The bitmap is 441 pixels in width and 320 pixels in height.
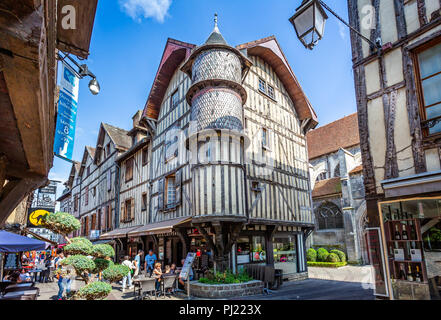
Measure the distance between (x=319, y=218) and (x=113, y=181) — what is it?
45.5 feet

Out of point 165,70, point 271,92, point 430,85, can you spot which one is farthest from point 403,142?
point 165,70

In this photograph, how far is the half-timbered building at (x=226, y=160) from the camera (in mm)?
8719

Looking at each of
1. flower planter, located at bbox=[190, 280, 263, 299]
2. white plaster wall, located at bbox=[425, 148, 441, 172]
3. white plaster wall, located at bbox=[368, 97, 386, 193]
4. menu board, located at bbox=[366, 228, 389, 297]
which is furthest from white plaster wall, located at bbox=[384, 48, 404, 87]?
flower planter, located at bbox=[190, 280, 263, 299]

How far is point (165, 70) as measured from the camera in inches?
507

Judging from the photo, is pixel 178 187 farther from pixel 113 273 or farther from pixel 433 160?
pixel 433 160

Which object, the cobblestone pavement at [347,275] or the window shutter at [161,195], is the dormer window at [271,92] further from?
the cobblestone pavement at [347,275]

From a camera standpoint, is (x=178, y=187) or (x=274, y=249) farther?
(x=274, y=249)

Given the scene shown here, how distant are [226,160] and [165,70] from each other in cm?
Answer: 630

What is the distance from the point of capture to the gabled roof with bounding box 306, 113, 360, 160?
22609 millimetres

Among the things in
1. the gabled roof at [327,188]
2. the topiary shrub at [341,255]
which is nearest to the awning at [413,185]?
the topiary shrub at [341,255]

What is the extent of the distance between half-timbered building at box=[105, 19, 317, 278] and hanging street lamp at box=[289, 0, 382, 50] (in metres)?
4.59

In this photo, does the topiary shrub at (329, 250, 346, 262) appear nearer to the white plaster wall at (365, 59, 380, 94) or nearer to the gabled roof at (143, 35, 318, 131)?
the gabled roof at (143, 35, 318, 131)
